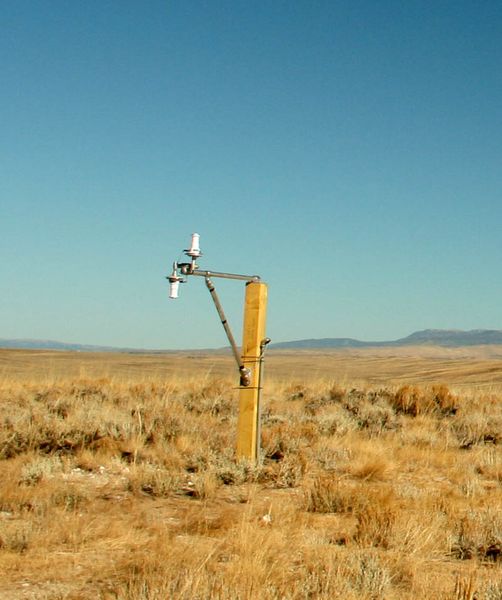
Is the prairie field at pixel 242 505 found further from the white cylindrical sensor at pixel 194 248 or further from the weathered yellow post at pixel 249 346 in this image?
the white cylindrical sensor at pixel 194 248

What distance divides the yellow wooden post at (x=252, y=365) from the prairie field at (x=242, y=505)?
21 cm

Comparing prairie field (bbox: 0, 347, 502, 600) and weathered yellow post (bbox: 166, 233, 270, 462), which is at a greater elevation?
weathered yellow post (bbox: 166, 233, 270, 462)

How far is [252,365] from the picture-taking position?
8070 millimetres

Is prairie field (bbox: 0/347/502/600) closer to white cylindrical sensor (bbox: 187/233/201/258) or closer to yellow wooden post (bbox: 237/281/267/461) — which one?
yellow wooden post (bbox: 237/281/267/461)

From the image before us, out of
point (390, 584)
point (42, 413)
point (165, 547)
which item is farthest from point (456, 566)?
point (42, 413)

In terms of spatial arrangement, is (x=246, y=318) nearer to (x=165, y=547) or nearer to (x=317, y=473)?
(x=317, y=473)

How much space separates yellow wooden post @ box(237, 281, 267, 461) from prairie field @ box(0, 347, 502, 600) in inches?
8.2

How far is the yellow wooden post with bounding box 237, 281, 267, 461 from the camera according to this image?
801 cm

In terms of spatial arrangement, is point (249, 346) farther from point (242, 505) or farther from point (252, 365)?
point (242, 505)

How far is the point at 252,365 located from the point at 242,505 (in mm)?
1922

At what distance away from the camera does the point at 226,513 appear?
5977mm

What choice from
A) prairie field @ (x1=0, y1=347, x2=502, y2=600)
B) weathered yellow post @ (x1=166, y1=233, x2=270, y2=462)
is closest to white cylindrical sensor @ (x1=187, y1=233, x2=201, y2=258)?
weathered yellow post @ (x1=166, y1=233, x2=270, y2=462)

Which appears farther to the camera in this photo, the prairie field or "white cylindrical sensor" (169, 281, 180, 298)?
"white cylindrical sensor" (169, 281, 180, 298)

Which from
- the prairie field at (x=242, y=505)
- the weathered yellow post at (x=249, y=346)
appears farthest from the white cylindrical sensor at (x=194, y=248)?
the prairie field at (x=242, y=505)
